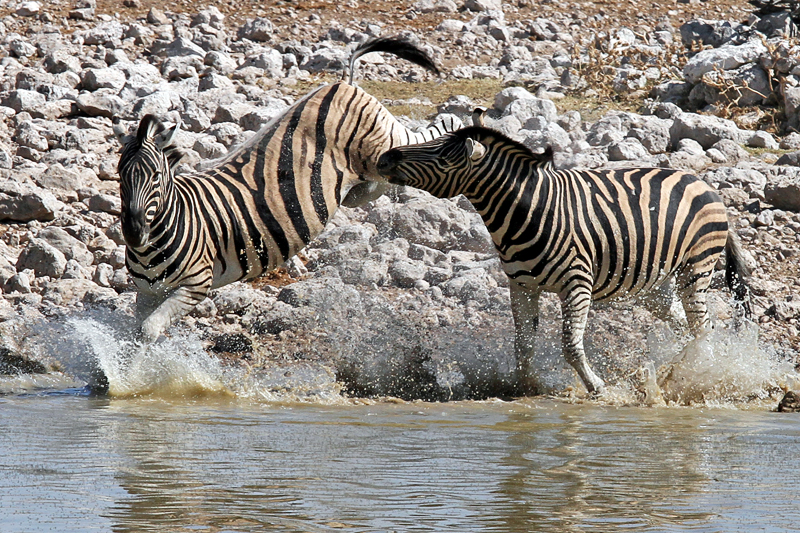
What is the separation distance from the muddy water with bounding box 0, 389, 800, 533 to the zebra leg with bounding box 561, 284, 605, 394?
1.26ft

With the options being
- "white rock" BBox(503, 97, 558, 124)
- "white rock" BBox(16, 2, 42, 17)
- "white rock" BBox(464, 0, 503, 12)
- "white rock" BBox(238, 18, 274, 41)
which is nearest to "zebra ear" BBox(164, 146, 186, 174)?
"white rock" BBox(503, 97, 558, 124)

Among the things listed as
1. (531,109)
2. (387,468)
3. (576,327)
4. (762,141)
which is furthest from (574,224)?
(762,141)

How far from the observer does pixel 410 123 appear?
11.5m

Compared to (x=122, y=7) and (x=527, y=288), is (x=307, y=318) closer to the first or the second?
(x=527, y=288)

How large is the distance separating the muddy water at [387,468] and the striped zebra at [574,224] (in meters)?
0.84

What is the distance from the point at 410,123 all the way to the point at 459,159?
13.3 feet

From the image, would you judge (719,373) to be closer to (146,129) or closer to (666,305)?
(666,305)

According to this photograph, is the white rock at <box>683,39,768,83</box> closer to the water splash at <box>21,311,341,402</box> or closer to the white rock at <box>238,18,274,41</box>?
the white rock at <box>238,18,274,41</box>

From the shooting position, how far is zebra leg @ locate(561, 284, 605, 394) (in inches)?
289

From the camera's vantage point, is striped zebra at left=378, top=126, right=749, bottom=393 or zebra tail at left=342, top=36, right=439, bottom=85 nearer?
striped zebra at left=378, top=126, right=749, bottom=393

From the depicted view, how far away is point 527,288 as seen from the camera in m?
7.53

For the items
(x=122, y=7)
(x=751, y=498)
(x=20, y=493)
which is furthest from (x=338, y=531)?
(x=122, y=7)

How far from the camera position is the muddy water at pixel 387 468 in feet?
13.9

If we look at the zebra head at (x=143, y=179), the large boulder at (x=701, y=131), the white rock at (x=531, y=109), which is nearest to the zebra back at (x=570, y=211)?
the zebra head at (x=143, y=179)
